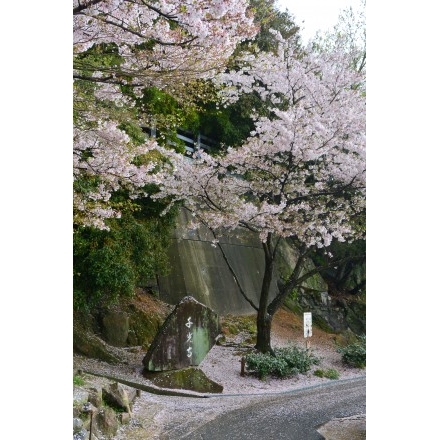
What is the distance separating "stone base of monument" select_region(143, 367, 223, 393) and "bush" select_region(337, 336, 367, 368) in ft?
3.58

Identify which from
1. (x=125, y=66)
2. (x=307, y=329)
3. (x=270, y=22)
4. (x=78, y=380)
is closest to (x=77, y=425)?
(x=78, y=380)

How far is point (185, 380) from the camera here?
3615 mm

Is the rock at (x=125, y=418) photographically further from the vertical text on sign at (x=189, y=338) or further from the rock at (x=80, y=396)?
the vertical text on sign at (x=189, y=338)

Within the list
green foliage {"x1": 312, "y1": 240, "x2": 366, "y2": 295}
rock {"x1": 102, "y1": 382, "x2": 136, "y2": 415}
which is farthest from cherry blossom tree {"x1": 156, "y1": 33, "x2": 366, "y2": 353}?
rock {"x1": 102, "y1": 382, "x2": 136, "y2": 415}

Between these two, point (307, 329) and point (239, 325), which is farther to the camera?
point (307, 329)

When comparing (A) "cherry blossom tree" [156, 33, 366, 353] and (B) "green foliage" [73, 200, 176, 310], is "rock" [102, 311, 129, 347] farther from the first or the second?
(A) "cherry blossom tree" [156, 33, 366, 353]

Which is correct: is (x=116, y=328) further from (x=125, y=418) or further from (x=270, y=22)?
(x=270, y=22)

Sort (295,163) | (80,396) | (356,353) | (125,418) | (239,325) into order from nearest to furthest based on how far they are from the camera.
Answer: (80,396) < (125,418) < (239,325) < (356,353) < (295,163)

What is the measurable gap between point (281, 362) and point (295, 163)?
1863mm

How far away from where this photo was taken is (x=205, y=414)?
3.37 meters

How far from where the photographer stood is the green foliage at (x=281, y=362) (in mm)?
3926

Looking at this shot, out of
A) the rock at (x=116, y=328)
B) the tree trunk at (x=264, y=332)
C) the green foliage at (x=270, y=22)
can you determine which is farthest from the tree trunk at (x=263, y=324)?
the green foliage at (x=270, y=22)

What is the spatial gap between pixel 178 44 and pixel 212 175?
1591 millimetres

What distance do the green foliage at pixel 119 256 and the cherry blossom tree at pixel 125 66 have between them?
0.22 meters
